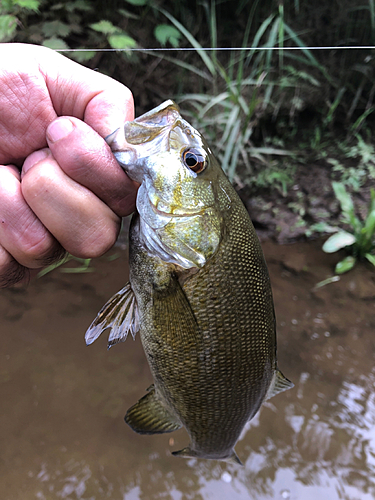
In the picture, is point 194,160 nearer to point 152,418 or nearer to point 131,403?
point 152,418

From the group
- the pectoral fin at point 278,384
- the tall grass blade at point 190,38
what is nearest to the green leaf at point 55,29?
the tall grass blade at point 190,38

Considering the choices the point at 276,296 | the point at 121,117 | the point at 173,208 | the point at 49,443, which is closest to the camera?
the point at 173,208

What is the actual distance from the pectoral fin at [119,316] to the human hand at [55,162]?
0.56ft

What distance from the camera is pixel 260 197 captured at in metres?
3.62

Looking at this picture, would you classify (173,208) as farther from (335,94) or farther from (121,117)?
(335,94)

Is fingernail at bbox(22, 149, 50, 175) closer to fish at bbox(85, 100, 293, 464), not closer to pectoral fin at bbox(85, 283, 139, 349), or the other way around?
fish at bbox(85, 100, 293, 464)

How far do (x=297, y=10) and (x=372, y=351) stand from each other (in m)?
3.40

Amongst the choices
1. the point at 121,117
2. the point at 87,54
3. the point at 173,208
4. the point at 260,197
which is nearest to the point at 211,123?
the point at 260,197

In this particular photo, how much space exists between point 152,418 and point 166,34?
119 inches

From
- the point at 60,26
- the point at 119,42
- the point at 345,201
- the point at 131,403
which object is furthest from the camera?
the point at 345,201

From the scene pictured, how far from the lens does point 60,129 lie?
1088mm

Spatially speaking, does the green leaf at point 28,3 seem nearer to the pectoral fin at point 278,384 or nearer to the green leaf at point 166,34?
the green leaf at point 166,34

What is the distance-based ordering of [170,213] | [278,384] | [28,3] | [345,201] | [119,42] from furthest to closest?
[345,201] < [119,42] < [28,3] < [278,384] < [170,213]

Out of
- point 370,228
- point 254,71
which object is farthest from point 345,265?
point 254,71
